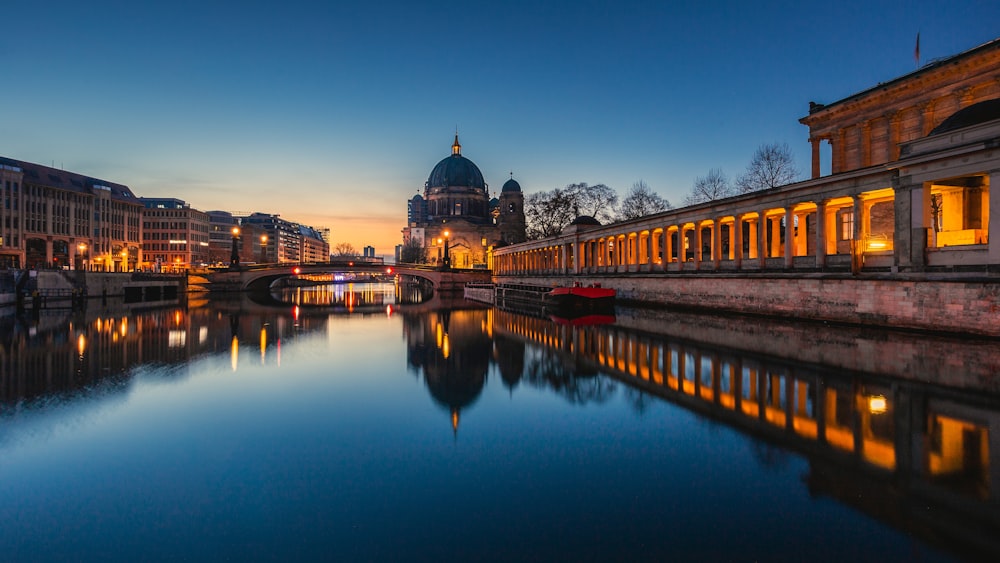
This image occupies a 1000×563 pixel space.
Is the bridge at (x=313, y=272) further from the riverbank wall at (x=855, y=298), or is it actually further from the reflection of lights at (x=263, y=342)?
the reflection of lights at (x=263, y=342)

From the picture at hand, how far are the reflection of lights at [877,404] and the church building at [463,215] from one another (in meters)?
115

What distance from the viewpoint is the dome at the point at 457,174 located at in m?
142

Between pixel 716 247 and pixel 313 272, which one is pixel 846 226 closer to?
pixel 716 247

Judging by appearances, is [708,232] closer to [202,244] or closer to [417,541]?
[417,541]

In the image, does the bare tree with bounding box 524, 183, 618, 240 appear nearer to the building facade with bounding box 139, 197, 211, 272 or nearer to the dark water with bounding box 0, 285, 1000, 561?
the dark water with bounding box 0, 285, 1000, 561

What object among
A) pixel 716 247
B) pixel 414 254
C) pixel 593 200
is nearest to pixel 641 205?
pixel 593 200

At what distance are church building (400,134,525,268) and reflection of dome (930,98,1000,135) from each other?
343ft

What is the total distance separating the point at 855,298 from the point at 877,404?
15.3 m

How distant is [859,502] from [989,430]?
441 cm

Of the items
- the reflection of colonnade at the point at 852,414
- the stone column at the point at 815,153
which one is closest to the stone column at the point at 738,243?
the stone column at the point at 815,153

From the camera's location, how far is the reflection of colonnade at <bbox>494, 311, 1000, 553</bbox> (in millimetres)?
7070

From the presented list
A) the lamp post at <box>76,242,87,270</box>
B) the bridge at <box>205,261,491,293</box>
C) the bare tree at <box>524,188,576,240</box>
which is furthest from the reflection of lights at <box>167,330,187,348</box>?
the lamp post at <box>76,242,87,270</box>

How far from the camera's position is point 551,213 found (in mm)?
83625

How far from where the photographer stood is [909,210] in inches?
885
